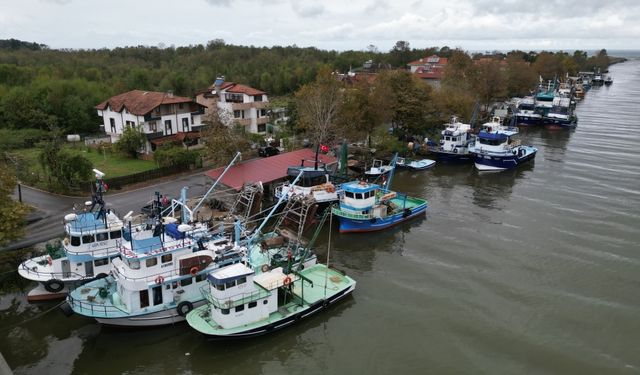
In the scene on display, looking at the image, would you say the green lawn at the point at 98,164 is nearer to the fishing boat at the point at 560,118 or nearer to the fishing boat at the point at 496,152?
the fishing boat at the point at 496,152

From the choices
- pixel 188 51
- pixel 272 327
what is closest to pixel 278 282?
pixel 272 327

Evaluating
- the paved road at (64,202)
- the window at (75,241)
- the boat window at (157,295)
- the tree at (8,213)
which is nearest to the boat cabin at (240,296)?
the boat window at (157,295)

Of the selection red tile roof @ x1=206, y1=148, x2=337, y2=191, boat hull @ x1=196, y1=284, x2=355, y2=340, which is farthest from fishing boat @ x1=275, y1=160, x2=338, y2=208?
boat hull @ x1=196, y1=284, x2=355, y2=340

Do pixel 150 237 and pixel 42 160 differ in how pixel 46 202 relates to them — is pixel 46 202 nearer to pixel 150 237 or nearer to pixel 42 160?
pixel 42 160

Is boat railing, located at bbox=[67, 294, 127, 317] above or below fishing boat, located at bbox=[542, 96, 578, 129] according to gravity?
below

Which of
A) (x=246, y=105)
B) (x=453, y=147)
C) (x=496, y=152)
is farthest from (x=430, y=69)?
(x=246, y=105)

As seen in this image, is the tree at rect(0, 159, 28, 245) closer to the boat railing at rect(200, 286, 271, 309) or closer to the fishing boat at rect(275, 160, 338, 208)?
the boat railing at rect(200, 286, 271, 309)
